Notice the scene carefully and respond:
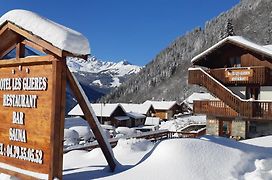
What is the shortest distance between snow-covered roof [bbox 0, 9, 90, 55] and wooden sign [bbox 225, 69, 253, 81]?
668 inches

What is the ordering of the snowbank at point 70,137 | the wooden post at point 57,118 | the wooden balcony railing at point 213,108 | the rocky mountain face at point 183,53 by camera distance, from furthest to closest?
the rocky mountain face at point 183,53
the snowbank at point 70,137
the wooden balcony railing at point 213,108
the wooden post at point 57,118

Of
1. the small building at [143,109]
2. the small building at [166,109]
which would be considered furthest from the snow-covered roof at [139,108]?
the small building at [166,109]

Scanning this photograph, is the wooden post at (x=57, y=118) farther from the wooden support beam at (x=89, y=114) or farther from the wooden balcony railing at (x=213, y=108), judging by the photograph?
the wooden balcony railing at (x=213, y=108)

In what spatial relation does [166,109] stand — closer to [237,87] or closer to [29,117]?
[237,87]

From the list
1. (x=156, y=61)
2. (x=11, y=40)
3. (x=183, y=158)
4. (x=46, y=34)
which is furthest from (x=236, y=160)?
(x=156, y=61)

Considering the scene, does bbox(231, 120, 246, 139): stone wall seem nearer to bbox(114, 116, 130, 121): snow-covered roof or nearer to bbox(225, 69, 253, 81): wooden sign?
bbox(225, 69, 253, 81): wooden sign

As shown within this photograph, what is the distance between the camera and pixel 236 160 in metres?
7.99

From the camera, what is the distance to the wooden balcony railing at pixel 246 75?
21.8m

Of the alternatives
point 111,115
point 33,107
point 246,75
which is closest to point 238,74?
point 246,75

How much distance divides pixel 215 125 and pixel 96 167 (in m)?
16.7

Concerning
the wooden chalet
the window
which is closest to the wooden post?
the wooden chalet

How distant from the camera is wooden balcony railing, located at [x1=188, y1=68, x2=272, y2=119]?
21406 millimetres

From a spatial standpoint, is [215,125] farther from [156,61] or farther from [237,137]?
[156,61]

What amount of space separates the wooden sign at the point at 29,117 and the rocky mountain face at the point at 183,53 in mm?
128115
